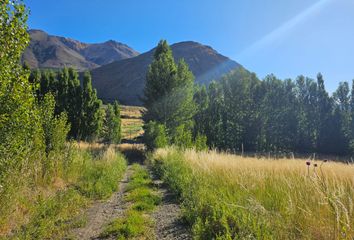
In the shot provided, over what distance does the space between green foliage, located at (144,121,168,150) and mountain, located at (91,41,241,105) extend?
384 feet

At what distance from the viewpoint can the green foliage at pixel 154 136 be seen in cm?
1991

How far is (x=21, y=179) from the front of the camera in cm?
541

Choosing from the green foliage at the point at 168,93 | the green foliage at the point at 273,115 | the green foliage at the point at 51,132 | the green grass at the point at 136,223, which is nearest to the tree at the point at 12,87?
the green grass at the point at 136,223

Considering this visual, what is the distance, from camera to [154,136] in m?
20.9

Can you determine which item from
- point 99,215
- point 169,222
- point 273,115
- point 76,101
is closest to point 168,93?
point 76,101

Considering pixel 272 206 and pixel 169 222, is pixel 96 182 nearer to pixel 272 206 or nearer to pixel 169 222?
pixel 169 222

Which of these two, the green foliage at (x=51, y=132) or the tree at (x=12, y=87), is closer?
the tree at (x=12, y=87)

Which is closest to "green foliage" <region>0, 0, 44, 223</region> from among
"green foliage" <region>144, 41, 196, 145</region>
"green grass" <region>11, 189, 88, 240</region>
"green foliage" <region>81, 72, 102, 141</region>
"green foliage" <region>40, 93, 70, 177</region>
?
"green grass" <region>11, 189, 88, 240</region>

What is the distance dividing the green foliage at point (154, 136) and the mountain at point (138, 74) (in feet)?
384

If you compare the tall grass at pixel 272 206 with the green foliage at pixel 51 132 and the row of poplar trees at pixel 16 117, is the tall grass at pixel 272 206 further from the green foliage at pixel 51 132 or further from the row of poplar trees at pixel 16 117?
the green foliage at pixel 51 132

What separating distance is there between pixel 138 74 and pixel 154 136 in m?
156

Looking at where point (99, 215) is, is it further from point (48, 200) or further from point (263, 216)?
point (263, 216)

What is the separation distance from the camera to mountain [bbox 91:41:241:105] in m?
154

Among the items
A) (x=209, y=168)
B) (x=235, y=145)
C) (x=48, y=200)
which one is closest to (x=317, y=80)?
(x=235, y=145)
